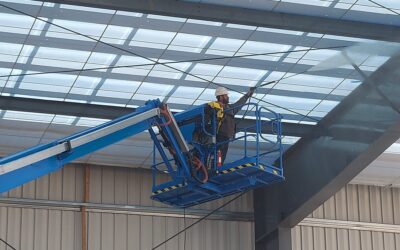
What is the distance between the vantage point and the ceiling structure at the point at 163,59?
23984 millimetres

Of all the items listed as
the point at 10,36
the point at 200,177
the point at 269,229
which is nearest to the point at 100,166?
the point at 269,229

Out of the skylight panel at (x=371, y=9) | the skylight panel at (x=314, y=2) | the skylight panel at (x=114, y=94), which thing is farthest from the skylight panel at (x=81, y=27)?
the skylight panel at (x=371, y=9)

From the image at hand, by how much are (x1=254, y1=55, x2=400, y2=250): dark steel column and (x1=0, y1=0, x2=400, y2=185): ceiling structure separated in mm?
537

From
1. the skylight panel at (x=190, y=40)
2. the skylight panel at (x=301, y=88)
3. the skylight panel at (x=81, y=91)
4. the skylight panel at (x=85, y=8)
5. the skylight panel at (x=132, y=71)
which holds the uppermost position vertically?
the skylight panel at (x=85, y=8)

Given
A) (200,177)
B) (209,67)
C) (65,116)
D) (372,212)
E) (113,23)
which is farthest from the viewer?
(372,212)

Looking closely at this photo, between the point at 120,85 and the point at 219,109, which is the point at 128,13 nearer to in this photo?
the point at 219,109

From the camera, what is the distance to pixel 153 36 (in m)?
24.8

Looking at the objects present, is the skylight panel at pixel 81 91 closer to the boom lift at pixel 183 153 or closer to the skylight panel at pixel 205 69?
the skylight panel at pixel 205 69

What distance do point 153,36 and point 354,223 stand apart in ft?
41.8

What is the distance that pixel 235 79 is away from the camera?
27391mm

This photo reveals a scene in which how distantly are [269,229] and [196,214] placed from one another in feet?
8.22

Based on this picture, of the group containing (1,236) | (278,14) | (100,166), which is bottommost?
(1,236)

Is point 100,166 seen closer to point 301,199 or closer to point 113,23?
point 301,199

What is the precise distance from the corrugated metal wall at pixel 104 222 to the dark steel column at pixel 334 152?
1562 millimetres
